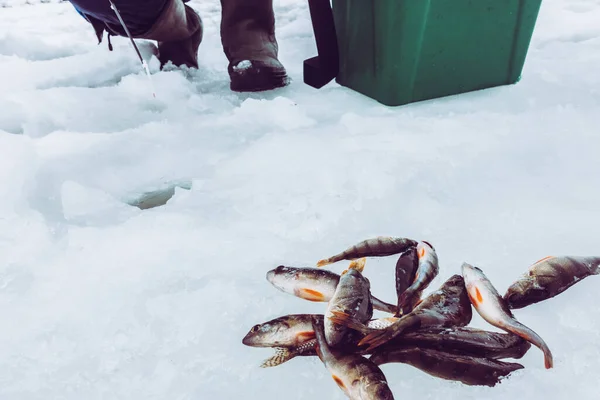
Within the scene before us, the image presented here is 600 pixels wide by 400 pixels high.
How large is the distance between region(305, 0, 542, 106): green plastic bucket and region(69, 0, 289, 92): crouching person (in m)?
0.24

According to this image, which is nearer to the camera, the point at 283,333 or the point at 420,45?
the point at 283,333

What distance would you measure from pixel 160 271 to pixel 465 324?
707 mm

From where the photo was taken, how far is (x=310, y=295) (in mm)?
1016

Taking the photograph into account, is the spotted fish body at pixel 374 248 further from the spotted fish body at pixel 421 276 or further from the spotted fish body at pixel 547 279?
the spotted fish body at pixel 547 279

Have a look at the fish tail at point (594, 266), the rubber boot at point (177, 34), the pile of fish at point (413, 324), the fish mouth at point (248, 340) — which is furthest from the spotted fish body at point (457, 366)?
the rubber boot at point (177, 34)

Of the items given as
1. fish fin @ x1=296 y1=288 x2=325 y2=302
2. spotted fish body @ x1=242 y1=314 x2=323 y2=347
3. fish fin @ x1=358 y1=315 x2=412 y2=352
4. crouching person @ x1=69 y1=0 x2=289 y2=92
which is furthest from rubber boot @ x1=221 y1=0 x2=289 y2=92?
fish fin @ x1=358 y1=315 x2=412 y2=352

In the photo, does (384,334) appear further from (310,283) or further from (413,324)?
(310,283)

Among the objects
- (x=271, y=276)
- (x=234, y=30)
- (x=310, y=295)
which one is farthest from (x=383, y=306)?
(x=234, y=30)

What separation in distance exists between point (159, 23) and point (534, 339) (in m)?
2.10

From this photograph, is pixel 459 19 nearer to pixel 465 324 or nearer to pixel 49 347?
pixel 465 324

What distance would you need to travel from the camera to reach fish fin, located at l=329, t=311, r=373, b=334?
83cm

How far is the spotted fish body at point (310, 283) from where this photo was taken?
3.25ft

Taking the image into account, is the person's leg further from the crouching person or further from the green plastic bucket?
the green plastic bucket

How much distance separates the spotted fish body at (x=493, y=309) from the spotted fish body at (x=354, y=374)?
0.91ft
